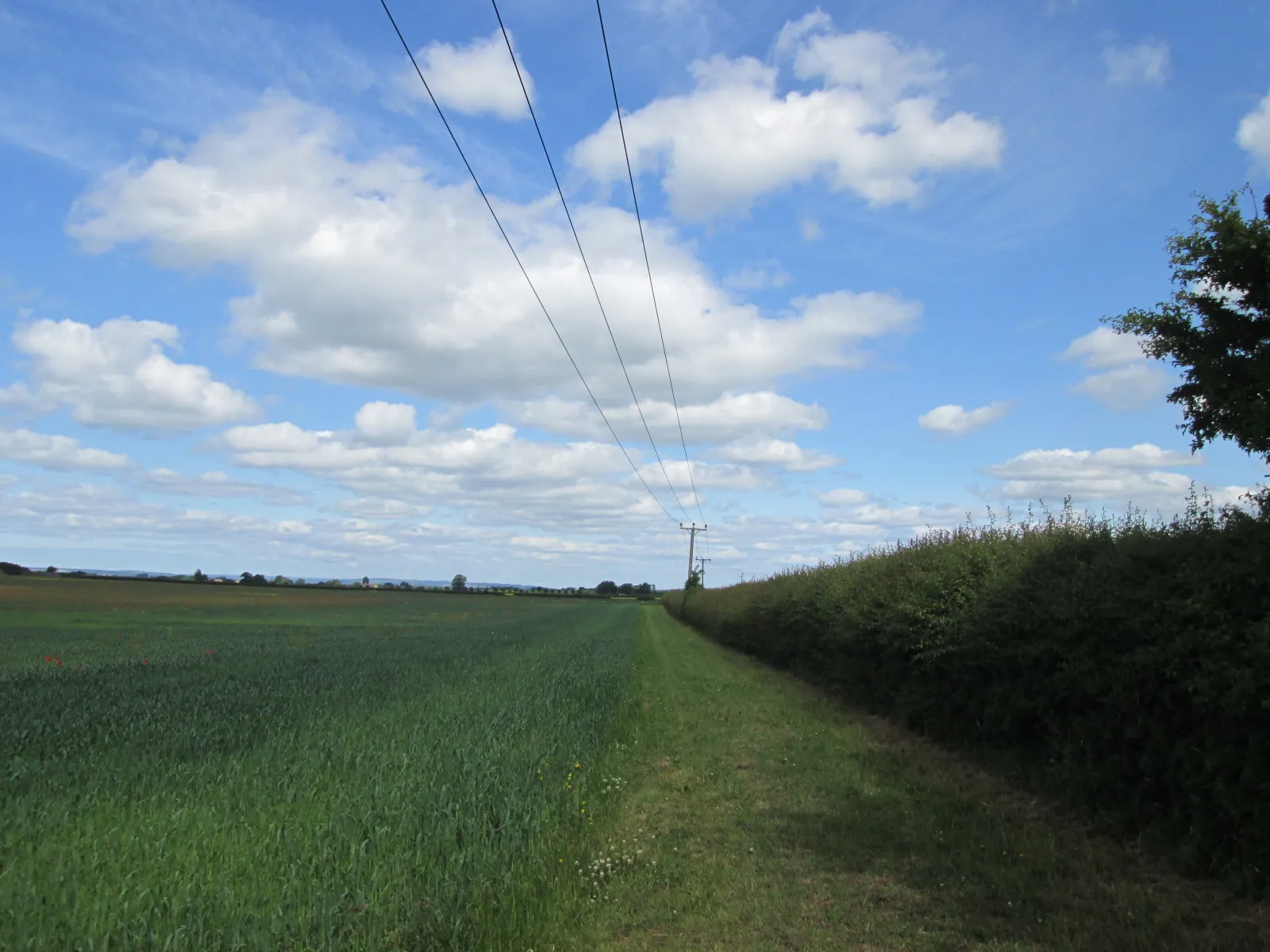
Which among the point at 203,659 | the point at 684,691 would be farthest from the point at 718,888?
the point at 203,659

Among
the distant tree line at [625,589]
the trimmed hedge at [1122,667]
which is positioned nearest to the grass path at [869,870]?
the trimmed hedge at [1122,667]

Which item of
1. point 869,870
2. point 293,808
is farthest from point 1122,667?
point 293,808

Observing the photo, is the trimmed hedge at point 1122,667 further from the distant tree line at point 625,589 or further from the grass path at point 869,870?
the distant tree line at point 625,589

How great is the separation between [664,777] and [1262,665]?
638 cm

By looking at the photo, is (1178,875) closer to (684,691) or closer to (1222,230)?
(1222,230)

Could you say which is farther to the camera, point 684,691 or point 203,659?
point 203,659

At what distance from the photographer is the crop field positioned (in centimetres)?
429

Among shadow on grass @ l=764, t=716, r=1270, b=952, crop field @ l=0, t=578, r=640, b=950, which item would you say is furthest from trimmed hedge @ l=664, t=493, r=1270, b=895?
crop field @ l=0, t=578, r=640, b=950

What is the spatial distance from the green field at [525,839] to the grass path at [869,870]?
3cm

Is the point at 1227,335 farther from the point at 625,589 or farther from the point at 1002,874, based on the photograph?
the point at 625,589

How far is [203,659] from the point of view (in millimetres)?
20578

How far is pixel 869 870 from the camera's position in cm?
623

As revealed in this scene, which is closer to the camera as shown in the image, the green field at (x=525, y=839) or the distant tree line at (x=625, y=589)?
the green field at (x=525, y=839)

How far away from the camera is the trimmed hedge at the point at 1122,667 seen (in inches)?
213
